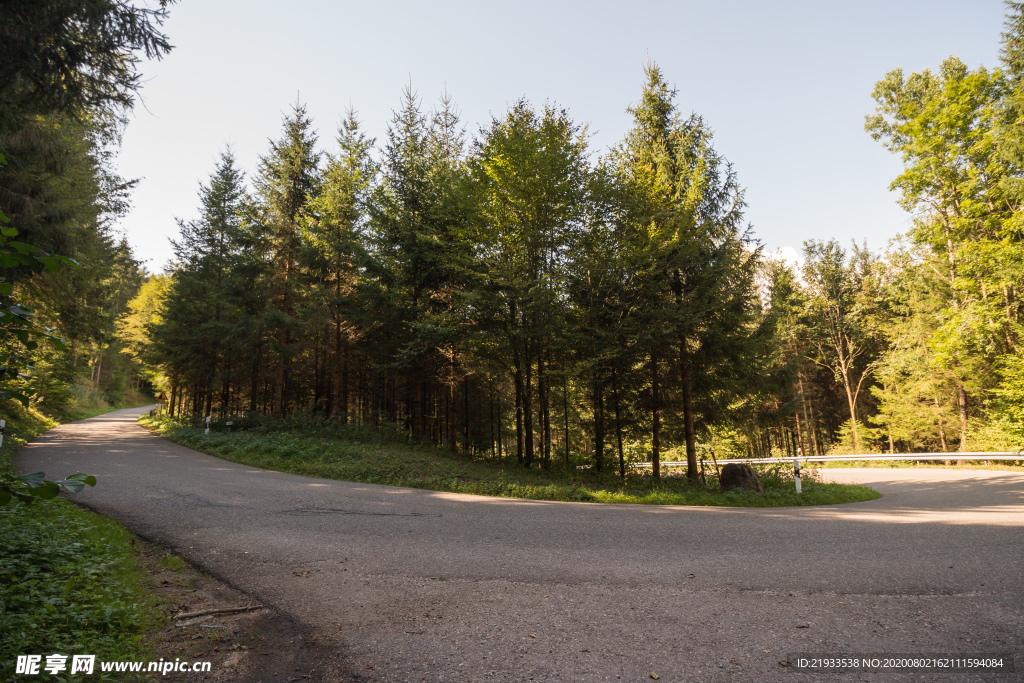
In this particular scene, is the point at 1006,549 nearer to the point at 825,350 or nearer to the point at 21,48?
the point at 21,48

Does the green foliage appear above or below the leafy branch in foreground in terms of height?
below

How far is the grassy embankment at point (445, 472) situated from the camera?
1050 centimetres

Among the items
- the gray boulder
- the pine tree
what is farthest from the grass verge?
the pine tree

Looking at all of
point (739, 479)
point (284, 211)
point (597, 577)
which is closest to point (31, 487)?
point (597, 577)

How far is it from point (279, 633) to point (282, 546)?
7.33ft

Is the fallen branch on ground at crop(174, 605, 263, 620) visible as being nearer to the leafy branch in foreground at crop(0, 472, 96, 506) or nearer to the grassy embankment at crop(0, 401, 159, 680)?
the grassy embankment at crop(0, 401, 159, 680)

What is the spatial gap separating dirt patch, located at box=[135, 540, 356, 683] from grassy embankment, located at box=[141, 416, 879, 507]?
20.5 ft

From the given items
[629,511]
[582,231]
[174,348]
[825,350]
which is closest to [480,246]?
[582,231]

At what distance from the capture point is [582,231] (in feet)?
50.7

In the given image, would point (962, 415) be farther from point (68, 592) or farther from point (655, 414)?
point (68, 592)

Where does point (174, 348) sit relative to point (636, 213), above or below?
below

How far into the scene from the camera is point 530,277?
1537 cm

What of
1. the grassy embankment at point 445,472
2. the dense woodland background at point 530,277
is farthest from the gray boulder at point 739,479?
the dense woodland background at point 530,277

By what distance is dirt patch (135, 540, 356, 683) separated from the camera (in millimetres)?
3158
